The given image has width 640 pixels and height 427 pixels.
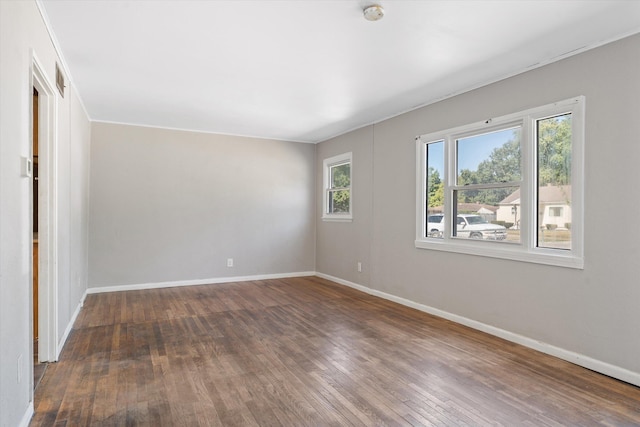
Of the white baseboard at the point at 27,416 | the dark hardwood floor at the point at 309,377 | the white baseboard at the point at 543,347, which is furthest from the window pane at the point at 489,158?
the white baseboard at the point at 27,416

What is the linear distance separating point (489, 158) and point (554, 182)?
2.39 ft

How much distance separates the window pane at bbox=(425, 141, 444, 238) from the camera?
4.42 meters

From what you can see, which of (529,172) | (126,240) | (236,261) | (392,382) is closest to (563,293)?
(529,172)

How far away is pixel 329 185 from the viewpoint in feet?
22.6

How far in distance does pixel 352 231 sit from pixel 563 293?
333 cm

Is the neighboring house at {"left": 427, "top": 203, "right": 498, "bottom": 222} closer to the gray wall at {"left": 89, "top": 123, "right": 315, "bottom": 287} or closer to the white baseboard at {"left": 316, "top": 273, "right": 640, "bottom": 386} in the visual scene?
the white baseboard at {"left": 316, "top": 273, "right": 640, "bottom": 386}

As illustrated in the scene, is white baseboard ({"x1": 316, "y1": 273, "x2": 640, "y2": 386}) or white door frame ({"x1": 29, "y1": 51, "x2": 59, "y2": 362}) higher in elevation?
white door frame ({"x1": 29, "y1": 51, "x2": 59, "y2": 362})

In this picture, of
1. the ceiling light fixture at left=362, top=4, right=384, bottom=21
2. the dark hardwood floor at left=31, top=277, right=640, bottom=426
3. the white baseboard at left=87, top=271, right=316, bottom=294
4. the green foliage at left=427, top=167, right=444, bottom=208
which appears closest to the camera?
the dark hardwood floor at left=31, top=277, right=640, bottom=426

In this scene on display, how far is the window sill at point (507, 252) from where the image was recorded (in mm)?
3082

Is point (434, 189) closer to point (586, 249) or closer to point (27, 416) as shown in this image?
point (586, 249)

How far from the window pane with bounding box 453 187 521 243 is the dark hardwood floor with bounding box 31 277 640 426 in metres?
0.99

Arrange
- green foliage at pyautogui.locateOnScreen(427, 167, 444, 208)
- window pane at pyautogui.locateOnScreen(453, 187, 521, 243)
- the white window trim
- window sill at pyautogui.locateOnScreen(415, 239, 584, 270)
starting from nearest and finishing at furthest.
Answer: window sill at pyautogui.locateOnScreen(415, 239, 584, 270) → window pane at pyautogui.locateOnScreen(453, 187, 521, 243) → green foliage at pyautogui.locateOnScreen(427, 167, 444, 208) → the white window trim

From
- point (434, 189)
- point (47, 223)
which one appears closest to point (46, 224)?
point (47, 223)

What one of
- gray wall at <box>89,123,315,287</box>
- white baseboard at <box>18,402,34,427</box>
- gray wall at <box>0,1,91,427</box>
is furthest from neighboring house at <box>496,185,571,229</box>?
gray wall at <box>89,123,315,287</box>
